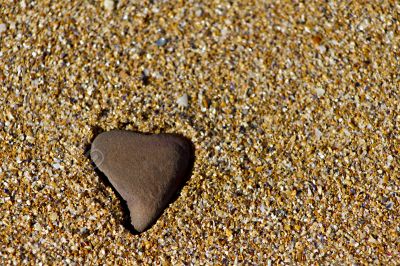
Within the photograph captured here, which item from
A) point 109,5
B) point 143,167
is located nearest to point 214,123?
point 143,167

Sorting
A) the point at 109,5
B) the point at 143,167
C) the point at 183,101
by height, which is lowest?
the point at 143,167

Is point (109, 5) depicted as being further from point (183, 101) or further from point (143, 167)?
point (143, 167)

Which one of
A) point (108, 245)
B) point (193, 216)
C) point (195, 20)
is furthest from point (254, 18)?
point (108, 245)

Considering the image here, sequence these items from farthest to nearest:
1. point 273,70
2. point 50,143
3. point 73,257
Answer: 1. point 273,70
2. point 50,143
3. point 73,257

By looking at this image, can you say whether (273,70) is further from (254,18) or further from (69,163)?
(69,163)

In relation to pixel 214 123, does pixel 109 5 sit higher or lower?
higher

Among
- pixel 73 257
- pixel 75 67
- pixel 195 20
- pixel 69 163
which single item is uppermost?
pixel 195 20

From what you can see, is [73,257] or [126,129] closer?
[73,257]
